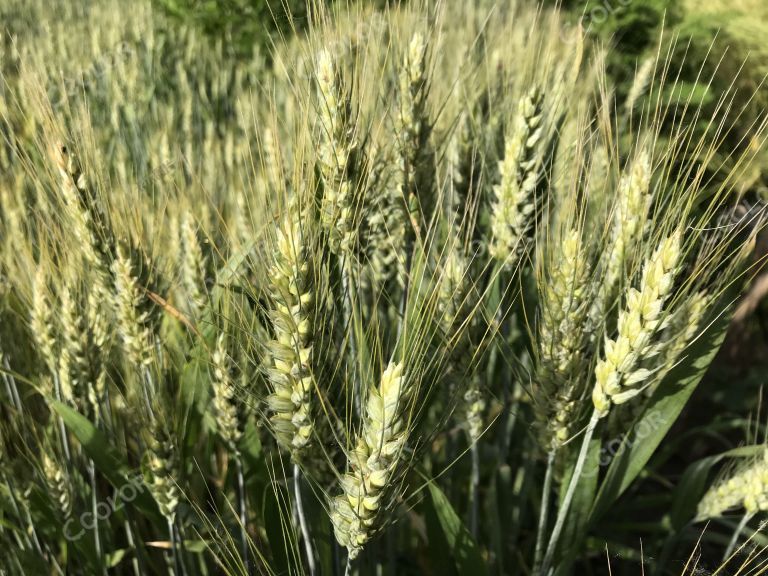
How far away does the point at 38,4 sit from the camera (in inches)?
158

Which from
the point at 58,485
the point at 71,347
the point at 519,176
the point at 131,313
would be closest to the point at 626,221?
the point at 519,176

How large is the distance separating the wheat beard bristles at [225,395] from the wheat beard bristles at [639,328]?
48 cm

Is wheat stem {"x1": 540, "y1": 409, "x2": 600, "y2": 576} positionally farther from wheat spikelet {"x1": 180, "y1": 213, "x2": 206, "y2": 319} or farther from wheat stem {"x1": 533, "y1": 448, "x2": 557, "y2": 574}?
wheat spikelet {"x1": 180, "y1": 213, "x2": 206, "y2": 319}

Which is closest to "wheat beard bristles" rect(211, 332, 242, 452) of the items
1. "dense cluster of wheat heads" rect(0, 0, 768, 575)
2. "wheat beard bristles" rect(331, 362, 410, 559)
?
"dense cluster of wheat heads" rect(0, 0, 768, 575)

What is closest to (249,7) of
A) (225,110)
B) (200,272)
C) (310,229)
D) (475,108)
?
(225,110)

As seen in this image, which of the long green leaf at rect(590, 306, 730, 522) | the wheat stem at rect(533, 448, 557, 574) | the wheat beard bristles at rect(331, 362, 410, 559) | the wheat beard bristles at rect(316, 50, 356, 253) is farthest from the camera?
the long green leaf at rect(590, 306, 730, 522)

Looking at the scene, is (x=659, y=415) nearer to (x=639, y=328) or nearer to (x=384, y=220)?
(x=639, y=328)

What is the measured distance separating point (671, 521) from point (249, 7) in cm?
238

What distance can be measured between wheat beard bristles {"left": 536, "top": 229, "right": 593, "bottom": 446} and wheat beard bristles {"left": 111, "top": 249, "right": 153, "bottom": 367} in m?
0.54

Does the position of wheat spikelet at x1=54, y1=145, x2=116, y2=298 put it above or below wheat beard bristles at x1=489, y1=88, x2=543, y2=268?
below

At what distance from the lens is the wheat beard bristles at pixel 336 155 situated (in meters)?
0.76

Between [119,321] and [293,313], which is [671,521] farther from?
[119,321]

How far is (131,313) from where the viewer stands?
2.85ft

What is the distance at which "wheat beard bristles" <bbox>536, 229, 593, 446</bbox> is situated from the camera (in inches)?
30.3
